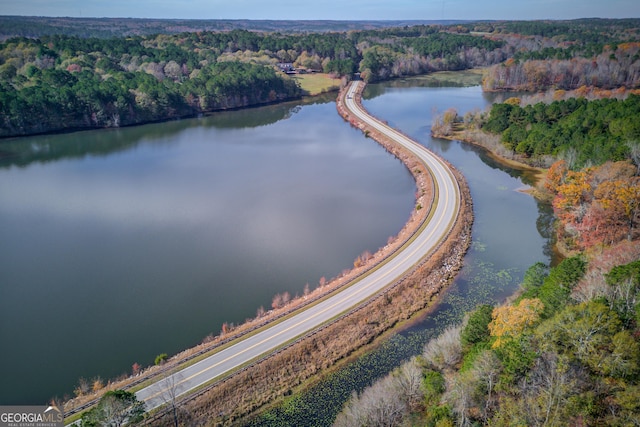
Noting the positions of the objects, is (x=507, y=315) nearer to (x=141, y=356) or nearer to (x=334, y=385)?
(x=334, y=385)

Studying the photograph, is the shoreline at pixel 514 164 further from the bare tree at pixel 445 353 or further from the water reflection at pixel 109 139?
the water reflection at pixel 109 139

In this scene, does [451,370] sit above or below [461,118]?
below

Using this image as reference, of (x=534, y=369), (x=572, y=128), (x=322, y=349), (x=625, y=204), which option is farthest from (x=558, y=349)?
(x=572, y=128)

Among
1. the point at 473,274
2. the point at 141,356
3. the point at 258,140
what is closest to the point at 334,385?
the point at 141,356

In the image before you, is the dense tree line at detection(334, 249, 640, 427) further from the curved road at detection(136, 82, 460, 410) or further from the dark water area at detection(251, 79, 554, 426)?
the curved road at detection(136, 82, 460, 410)

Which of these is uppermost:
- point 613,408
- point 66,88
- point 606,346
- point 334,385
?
point 66,88

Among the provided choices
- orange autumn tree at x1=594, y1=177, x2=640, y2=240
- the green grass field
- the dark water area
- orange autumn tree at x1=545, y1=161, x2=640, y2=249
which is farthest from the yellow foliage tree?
the green grass field

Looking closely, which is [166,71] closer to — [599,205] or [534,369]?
[599,205]

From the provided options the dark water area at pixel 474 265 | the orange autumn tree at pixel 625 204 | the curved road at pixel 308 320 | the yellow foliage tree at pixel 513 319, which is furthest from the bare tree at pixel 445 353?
the orange autumn tree at pixel 625 204
